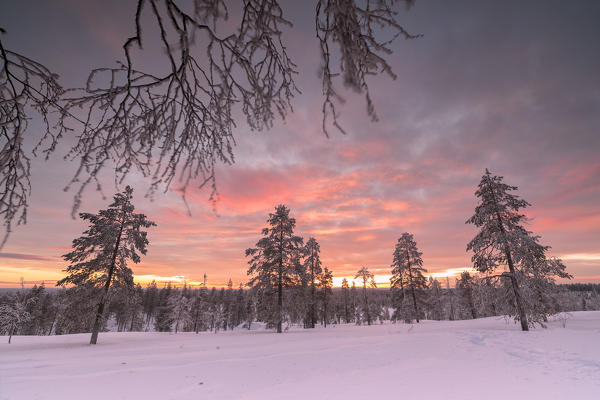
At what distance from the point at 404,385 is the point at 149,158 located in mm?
6940

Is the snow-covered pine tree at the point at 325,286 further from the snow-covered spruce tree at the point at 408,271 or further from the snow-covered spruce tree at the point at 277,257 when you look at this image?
the snow-covered spruce tree at the point at 277,257

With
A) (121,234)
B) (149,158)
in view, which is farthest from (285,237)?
(149,158)

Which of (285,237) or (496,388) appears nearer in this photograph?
(496,388)

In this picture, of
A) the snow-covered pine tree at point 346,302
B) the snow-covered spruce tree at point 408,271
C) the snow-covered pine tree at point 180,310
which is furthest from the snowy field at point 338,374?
the snow-covered pine tree at point 180,310

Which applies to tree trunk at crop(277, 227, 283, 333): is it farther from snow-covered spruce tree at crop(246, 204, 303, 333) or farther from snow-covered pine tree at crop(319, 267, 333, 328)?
snow-covered pine tree at crop(319, 267, 333, 328)

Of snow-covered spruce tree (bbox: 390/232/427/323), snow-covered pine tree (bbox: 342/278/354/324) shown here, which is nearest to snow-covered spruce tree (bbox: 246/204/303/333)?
snow-covered spruce tree (bbox: 390/232/427/323)

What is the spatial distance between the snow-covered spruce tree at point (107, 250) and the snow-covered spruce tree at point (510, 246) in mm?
20742

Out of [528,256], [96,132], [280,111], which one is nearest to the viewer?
[96,132]

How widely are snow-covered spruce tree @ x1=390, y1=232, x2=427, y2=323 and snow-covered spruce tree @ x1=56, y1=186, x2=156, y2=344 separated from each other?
2685cm

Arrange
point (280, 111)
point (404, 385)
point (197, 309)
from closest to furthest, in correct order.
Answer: point (280, 111)
point (404, 385)
point (197, 309)

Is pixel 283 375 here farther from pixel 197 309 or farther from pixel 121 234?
pixel 197 309

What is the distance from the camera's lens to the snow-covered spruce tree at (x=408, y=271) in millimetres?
29686

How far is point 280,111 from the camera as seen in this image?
7.84ft

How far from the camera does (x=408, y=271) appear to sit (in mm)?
30391
